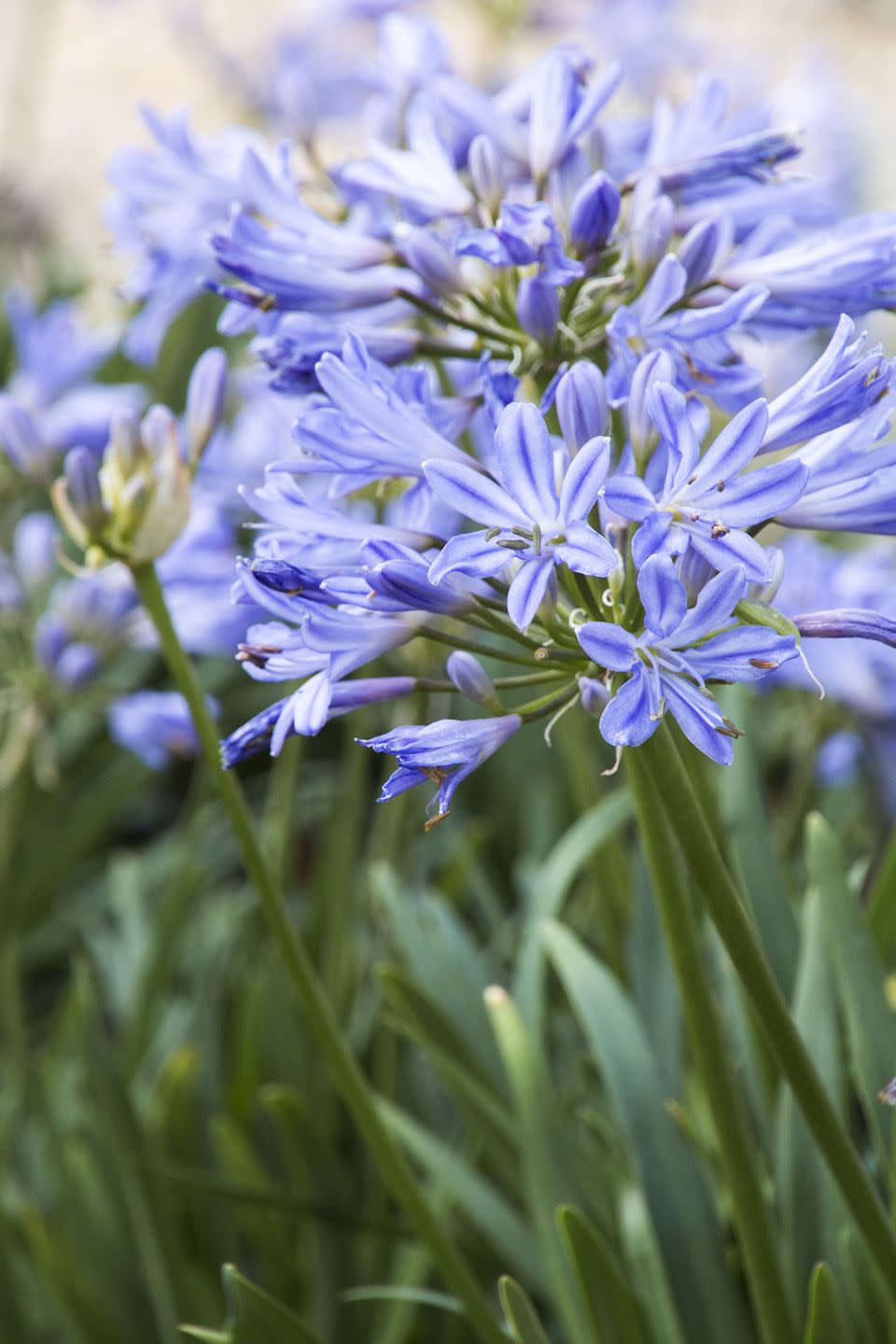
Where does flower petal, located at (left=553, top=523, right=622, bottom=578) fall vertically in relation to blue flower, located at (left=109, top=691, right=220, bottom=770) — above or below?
below

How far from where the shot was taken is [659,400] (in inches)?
35.6

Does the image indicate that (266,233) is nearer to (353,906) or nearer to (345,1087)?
(345,1087)

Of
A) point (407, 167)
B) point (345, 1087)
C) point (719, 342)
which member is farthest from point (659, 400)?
point (345, 1087)

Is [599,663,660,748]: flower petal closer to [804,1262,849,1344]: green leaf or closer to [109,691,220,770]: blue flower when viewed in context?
[804,1262,849,1344]: green leaf

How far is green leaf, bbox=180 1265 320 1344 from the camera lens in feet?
4.24

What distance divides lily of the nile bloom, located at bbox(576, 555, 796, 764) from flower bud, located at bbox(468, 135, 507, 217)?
19.5 inches

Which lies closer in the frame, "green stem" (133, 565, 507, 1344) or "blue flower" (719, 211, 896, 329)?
"blue flower" (719, 211, 896, 329)

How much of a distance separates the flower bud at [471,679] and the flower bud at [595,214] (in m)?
0.38

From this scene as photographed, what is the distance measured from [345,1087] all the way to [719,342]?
816mm

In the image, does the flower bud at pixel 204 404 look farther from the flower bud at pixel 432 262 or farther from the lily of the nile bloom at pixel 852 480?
the lily of the nile bloom at pixel 852 480

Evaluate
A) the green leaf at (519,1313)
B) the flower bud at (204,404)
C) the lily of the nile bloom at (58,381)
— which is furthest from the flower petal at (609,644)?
the lily of the nile bloom at (58,381)

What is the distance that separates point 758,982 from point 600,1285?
1.58 ft

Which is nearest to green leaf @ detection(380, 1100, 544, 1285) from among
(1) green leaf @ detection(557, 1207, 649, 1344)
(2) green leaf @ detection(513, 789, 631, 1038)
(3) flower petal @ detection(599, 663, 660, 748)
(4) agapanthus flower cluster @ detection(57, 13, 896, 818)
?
(2) green leaf @ detection(513, 789, 631, 1038)

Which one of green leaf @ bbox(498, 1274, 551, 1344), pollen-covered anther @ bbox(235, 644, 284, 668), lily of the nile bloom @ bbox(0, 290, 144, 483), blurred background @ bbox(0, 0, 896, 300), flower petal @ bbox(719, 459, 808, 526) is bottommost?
green leaf @ bbox(498, 1274, 551, 1344)
